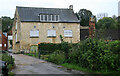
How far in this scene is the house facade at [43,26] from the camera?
3694cm

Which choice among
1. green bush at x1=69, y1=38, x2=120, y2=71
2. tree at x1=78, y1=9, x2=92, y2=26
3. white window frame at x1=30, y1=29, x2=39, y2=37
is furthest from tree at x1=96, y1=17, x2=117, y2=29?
tree at x1=78, y1=9, x2=92, y2=26

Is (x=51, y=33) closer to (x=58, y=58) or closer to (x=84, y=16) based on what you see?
(x=84, y=16)

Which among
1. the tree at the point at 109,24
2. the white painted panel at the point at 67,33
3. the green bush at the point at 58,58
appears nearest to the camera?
the tree at the point at 109,24

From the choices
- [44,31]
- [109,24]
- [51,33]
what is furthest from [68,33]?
[109,24]

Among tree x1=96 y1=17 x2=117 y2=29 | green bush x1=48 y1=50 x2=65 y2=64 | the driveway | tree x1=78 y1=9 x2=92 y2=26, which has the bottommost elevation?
the driveway

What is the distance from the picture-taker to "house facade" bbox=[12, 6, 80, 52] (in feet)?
121

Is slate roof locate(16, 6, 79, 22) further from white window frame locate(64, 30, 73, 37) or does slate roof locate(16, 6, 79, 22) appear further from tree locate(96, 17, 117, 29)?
tree locate(96, 17, 117, 29)

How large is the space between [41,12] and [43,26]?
10.4ft

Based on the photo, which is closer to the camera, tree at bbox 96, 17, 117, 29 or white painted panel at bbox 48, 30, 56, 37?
tree at bbox 96, 17, 117, 29

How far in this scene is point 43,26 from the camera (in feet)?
124

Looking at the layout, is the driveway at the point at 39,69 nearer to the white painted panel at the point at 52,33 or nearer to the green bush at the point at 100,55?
the green bush at the point at 100,55

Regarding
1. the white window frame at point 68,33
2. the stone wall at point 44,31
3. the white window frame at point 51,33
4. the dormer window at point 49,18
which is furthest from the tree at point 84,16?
the white window frame at point 51,33

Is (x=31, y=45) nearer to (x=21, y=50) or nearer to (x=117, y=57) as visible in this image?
(x=21, y=50)

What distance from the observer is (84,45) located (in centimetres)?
1342
